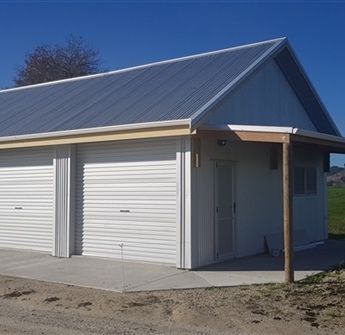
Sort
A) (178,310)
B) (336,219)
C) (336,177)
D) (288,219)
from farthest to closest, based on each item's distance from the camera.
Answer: (336,177)
(336,219)
(288,219)
(178,310)

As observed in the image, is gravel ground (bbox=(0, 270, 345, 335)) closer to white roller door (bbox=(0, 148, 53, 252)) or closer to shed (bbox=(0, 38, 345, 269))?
shed (bbox=(0, 38, 345, 269))

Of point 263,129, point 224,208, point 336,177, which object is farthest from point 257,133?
point 336,177

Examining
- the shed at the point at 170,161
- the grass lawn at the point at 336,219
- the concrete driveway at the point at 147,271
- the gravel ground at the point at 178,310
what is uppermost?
the shed at the point at 170,161

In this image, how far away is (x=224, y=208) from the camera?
12.4m

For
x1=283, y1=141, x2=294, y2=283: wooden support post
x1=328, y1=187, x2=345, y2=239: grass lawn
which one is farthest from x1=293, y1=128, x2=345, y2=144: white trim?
x1=328, y1=187, x2=345, y2=239: grass lawn

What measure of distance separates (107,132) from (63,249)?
325 cm

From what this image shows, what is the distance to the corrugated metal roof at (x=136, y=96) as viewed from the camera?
39.9 feet

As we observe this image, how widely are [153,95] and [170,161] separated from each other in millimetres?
2324

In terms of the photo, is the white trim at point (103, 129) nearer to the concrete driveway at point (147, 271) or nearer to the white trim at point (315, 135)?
the white trim at point (315, 135)

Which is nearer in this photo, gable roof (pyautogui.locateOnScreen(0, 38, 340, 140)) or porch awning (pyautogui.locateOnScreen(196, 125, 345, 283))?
porch awning (pyautogui.locateOnScreen(196, 125, 345, 283))

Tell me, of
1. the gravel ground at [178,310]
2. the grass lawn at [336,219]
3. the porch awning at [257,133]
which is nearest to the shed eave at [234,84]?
the porch awning at [257,133]

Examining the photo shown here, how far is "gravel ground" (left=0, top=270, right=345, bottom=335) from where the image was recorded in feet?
23.4

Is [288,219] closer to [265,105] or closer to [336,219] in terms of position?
[265,105]

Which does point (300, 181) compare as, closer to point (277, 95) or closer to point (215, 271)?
point (277, 95)
